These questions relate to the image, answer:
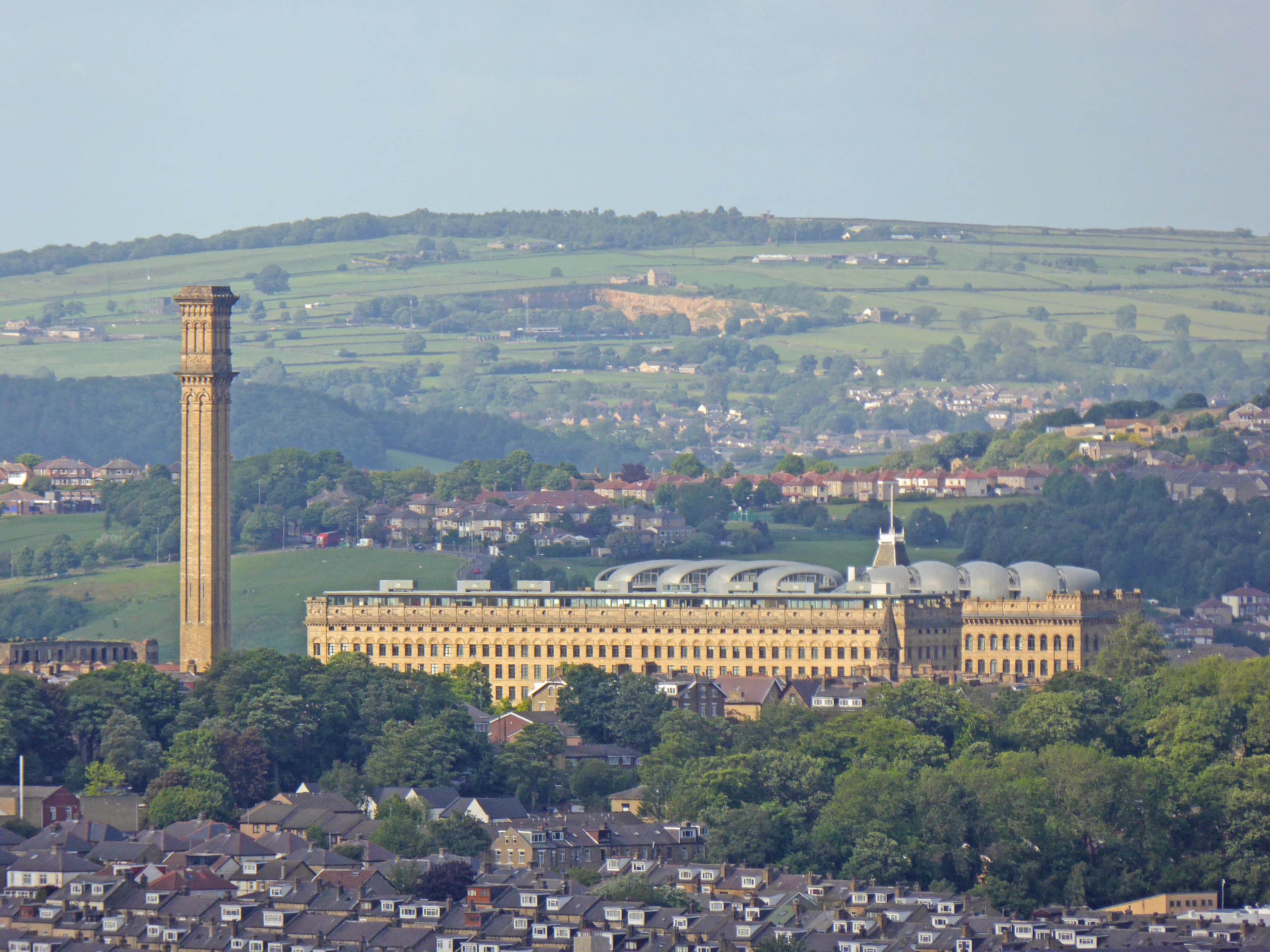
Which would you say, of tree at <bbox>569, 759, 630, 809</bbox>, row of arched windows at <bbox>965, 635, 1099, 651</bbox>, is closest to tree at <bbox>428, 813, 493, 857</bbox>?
tree at <bbox>569, 759, 630, 809</bbox>

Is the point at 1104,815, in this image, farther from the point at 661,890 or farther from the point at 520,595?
the point at 520,595

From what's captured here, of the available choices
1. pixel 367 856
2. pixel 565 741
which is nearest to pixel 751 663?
pixel 565 741

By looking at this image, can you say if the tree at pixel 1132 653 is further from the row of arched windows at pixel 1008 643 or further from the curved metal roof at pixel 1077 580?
the curved metal roof at pixel 1077 580

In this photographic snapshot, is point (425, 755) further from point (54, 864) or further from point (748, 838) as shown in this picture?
point (54, 864)

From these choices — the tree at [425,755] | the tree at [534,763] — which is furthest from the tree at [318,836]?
the tree at [534,763]

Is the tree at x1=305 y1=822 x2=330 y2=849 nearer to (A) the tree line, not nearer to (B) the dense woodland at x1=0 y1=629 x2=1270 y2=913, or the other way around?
(B) the dense woodland at x1=0 y1=629 x2=1270 y2=913

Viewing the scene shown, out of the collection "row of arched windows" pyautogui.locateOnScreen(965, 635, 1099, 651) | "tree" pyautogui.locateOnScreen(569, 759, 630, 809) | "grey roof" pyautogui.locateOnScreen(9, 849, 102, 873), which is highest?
"grey roof" pyautogui.locateOnScreen(9, 849, 102, 873)

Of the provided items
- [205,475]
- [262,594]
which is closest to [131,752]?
[205,475]
